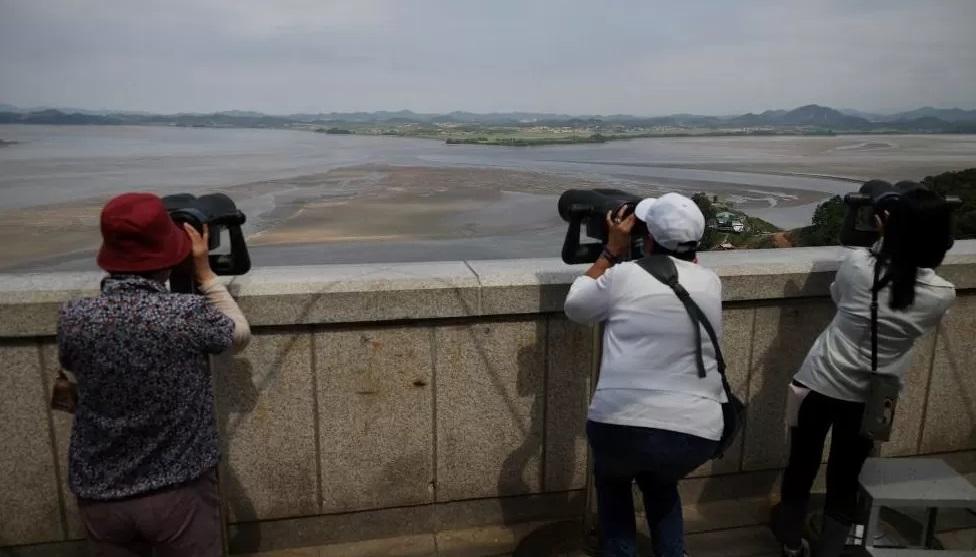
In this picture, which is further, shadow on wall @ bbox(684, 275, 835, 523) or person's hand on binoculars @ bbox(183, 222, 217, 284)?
shadow on wall @ bbox(684, 275, 835, 523)

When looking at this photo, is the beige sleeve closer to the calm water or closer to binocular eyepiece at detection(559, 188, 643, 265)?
binocular eyepiece at detection(559, 188, 643, 265)

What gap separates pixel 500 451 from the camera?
3588 mm

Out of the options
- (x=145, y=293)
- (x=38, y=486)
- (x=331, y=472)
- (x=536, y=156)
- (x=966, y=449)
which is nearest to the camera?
(x=145, y=293)

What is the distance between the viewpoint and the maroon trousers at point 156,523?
205 centimetres

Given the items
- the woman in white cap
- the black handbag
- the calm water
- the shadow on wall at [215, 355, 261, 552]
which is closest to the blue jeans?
the woman in white cap

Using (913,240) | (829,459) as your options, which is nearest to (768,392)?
(829,459)

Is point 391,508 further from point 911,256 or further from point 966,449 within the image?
point 966,449

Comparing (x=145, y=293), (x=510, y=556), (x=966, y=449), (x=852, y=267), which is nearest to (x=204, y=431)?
(x=145, y=293)

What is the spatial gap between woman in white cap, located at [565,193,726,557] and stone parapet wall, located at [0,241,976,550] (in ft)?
2.87

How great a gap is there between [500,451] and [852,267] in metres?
1.84

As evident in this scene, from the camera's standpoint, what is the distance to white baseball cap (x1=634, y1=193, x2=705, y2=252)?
2.45 m

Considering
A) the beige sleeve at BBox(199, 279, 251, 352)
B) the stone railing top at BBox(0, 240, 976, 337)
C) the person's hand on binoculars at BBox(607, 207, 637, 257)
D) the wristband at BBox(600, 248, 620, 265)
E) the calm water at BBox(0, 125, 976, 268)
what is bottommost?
the calm water at BBox(0, 125, 976, 268)

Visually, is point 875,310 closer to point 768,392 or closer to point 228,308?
point 768,392

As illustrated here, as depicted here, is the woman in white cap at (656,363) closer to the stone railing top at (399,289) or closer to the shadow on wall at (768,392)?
the stone railing top at (399,289)
